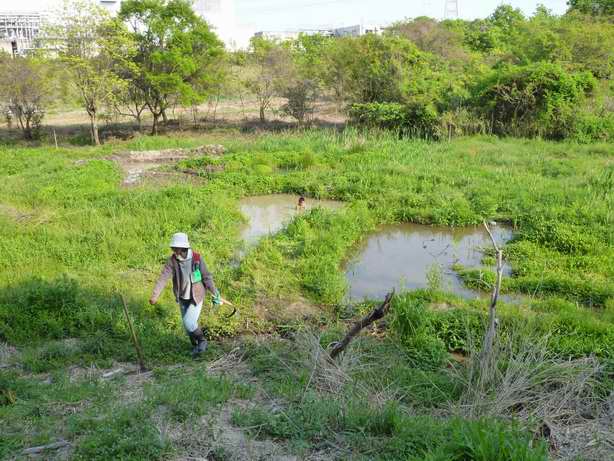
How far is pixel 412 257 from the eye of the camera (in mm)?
10016

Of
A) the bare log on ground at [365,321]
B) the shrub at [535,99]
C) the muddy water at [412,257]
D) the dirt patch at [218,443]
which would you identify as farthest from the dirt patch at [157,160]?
the dirt patch at [218,443]

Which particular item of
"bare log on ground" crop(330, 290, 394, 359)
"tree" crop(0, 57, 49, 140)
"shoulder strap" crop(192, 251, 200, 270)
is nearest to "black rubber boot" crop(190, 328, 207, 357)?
"shoulder strap" crop(192, 251, 200, 270)

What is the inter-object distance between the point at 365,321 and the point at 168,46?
1870cm

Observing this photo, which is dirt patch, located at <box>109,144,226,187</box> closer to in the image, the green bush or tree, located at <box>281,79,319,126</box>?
tree, located at <box>281,79,319,126</box>

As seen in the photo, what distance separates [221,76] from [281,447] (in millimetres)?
19586

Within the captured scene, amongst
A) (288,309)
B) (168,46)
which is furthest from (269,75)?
(288,309)

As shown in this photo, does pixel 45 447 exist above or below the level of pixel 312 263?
below

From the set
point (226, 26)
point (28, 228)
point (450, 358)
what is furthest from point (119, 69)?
point (226, 26)

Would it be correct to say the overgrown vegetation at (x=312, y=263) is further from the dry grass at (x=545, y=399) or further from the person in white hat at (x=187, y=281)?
the person in white hat at (x=187, y=281)

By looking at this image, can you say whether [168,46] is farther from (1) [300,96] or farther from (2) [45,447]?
(2) [45,447]

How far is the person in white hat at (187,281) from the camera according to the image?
5930mm

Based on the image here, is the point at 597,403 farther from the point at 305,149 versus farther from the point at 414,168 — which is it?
the point at 305,149

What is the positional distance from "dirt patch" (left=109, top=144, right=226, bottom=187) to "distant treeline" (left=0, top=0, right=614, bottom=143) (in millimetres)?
3097

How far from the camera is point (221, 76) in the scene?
21.7 meters
